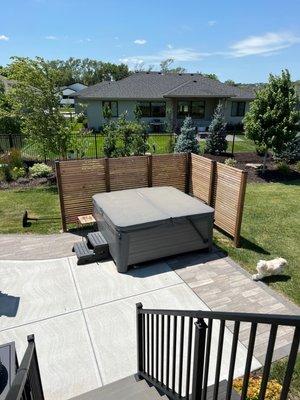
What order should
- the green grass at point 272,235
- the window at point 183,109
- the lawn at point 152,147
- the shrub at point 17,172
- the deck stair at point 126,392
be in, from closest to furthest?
the deck stair at point 126,392 < the green grass at point 272,235 < the shrub at point 17,172 < the lawn at point 152,147 < the window at point 183,109

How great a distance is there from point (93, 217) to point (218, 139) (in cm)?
1103

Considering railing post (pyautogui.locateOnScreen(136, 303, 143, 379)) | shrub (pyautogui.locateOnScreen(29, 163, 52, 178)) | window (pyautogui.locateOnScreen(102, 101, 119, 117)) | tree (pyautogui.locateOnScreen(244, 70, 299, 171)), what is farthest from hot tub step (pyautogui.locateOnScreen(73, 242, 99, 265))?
window (pyautogui.locateOnScreen(102, 101, 119, 117))

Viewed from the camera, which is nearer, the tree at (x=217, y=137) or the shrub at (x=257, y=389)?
the shrub at (x=257, y=389)

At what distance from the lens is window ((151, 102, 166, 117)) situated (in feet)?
88.1

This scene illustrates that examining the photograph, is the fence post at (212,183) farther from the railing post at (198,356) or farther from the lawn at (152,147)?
the railing post at (198,356)

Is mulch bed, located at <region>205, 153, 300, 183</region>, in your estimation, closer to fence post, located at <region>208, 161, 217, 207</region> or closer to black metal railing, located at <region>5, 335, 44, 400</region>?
fence post, located at <region>208, 161, 217, 207</region>

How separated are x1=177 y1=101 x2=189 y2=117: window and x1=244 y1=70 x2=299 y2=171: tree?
1362 centimetres

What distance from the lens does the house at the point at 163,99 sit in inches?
999

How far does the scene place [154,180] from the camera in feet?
30.0

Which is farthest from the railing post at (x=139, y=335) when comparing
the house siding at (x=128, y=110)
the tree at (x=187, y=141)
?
the house siding at (x=128, y=110)

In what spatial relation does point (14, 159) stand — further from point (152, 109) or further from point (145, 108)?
point (152, 109)

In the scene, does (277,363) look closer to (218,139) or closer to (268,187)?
(268,187)

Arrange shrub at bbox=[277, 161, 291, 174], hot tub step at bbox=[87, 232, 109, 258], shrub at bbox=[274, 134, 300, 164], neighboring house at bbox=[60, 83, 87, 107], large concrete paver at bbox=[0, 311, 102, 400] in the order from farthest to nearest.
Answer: shrub at bbox=[274, 134, 300, 164] < shrub at bbox=[277, 161, 291, 174] < neighboring house at bbox=[60, 83, 87, 107] < hot tub step at bbox=[87, 232, 109, 258] < large concrete paver at bbox=[0, 311, 102, 400]

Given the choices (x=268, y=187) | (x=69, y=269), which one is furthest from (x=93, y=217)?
(x=268, y=187)
